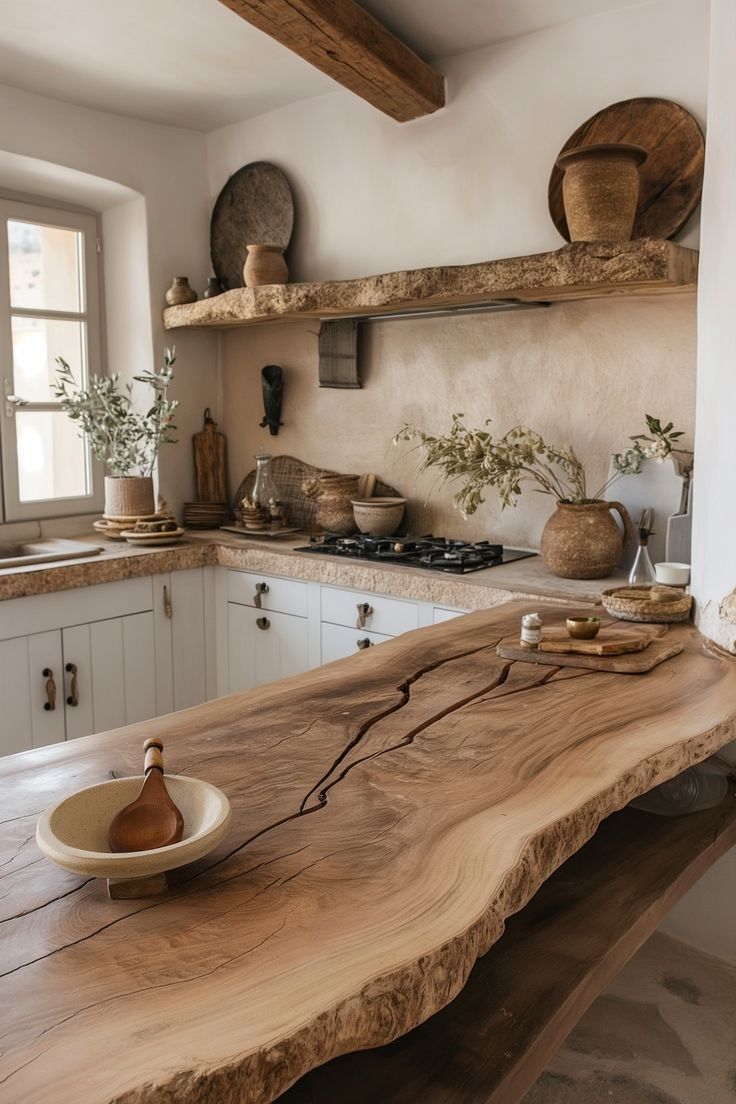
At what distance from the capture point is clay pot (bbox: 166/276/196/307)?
12.8 ft

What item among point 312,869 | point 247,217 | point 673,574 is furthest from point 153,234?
point 312,869

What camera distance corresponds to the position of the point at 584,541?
9.17 ft

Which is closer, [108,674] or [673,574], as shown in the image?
[673,574]

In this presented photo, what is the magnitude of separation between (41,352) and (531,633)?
2.67 meters

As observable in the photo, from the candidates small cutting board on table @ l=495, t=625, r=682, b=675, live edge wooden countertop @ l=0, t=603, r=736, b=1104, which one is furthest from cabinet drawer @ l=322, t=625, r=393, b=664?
live edge wooden countertop @ l=0, t=603, r=736, b=1104

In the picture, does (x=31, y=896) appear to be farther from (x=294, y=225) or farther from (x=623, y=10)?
(x=294, y=225)

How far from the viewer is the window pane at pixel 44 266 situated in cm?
375

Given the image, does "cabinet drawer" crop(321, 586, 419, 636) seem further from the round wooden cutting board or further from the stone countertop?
the round wooden cutting board

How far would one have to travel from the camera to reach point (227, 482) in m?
4.27

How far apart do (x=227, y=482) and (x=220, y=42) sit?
180 centimetres

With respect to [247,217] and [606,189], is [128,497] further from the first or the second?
[606,189]

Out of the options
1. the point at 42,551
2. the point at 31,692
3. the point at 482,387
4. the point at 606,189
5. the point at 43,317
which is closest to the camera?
the point at 606,189

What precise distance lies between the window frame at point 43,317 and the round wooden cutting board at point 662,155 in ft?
7.31

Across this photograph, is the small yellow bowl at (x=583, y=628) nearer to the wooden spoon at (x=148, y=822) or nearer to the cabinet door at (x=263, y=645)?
the wooden spoon at (x=148, y=822)
